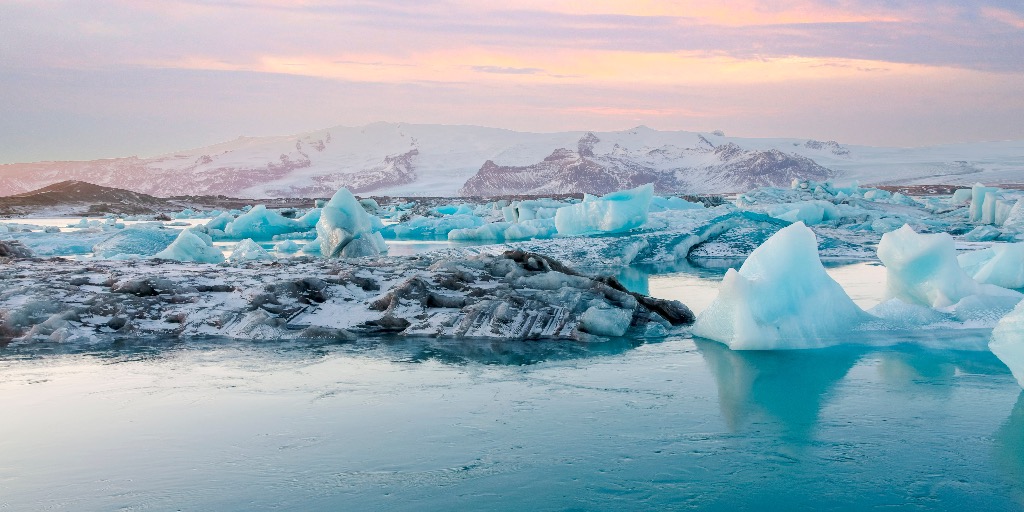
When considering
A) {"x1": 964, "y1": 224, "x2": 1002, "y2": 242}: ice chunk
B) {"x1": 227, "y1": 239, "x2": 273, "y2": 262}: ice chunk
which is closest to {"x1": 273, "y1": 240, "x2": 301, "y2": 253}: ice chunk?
{"x1": 227, "y1": 239, "x2": 273, "y2": 262}: ice chunk

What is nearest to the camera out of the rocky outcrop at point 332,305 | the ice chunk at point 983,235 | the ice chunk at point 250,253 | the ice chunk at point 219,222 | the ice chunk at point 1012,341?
the ice chunk at point 1012,341

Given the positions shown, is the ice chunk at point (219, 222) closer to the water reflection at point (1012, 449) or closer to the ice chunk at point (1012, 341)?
the ice chunk at point (1012, 341)

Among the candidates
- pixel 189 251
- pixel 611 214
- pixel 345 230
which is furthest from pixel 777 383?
pixel 611 214

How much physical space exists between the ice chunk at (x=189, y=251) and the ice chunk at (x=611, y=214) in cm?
701

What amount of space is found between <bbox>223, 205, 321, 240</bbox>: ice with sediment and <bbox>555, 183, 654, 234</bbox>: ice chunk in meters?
9.42

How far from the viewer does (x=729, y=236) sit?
50.5 feet

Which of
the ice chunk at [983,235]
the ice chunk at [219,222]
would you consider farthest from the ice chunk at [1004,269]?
the ice chunk at [219,222]

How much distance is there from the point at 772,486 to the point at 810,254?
3432 mm

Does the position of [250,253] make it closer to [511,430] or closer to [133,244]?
[133,244]

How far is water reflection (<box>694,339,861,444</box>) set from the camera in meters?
4.35

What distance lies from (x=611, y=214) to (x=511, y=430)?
12346 millimetres

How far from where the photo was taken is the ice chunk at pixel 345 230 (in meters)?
13.3

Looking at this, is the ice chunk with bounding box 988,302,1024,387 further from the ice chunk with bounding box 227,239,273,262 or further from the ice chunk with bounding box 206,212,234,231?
the ice chunk with bounding box 206,212,234,231

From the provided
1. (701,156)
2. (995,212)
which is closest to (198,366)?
(995,212)
